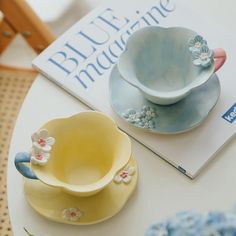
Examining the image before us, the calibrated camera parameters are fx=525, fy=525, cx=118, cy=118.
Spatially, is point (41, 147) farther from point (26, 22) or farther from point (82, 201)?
point (26, 22)

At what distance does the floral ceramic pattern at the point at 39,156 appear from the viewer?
25.0 inches

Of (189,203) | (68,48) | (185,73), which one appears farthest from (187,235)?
(68,48)

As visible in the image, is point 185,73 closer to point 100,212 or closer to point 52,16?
point 100,212

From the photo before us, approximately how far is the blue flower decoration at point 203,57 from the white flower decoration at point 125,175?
0.17 metres

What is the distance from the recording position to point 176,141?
2.38ft

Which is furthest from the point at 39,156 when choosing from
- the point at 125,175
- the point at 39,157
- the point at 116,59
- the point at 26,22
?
the point at 26,22

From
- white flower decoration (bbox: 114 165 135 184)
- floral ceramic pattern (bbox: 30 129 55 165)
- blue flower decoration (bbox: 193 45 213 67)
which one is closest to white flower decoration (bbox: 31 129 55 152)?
floral ceramic pattern (bbox: 30 129 55 165)

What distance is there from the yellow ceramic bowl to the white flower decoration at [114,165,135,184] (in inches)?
0.7

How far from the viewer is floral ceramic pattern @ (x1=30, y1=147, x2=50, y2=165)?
64 cm

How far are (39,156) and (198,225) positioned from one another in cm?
22

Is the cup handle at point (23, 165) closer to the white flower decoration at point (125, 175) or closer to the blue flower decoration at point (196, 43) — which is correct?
the white flower decoration at point (125, 175)

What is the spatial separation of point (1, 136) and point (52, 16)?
0.29m

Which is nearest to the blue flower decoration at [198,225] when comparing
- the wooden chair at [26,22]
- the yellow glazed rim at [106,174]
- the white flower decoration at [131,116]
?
the yellow glazed rim at [106,174]

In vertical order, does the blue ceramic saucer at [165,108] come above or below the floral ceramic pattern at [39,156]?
above
